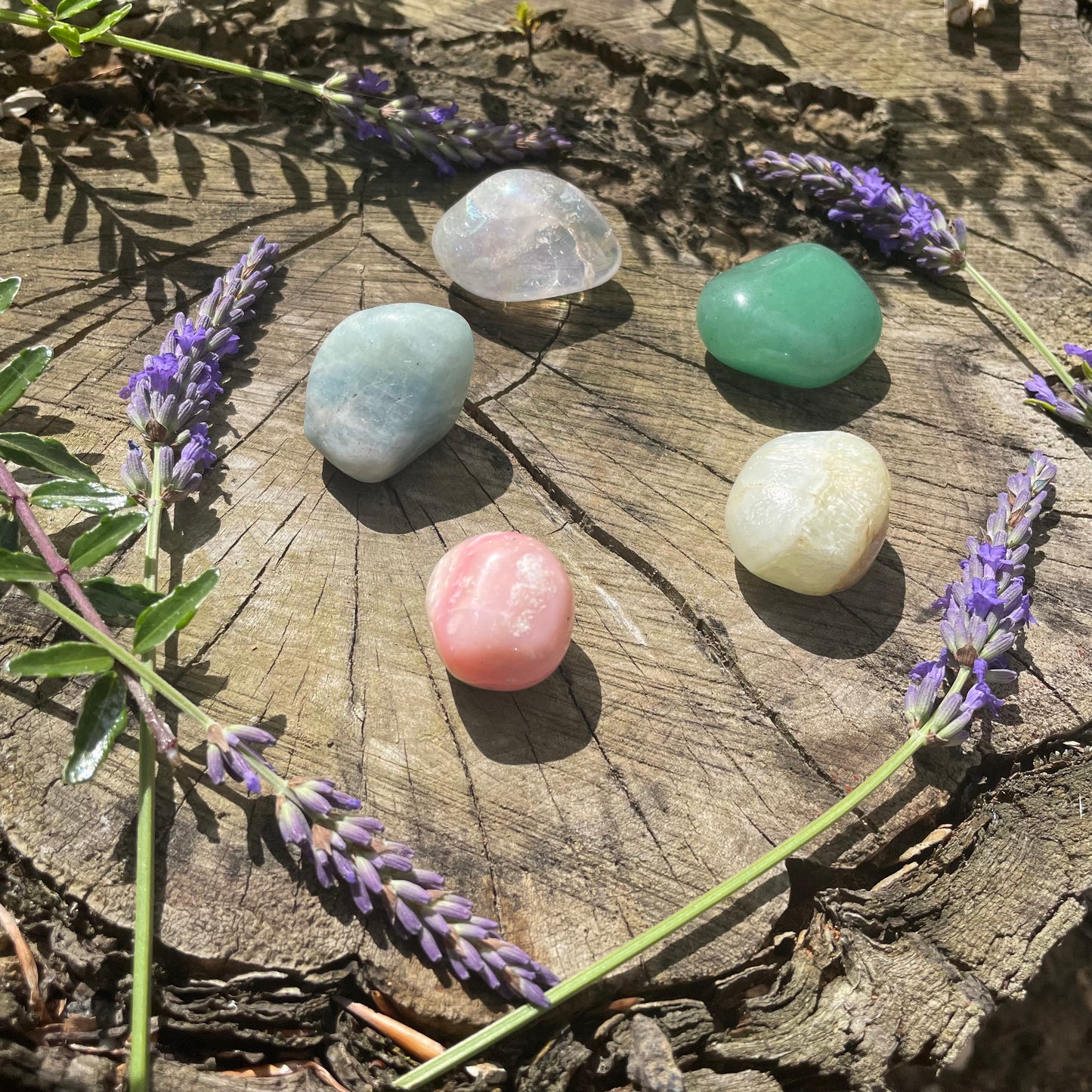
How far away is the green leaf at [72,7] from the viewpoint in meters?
1.74

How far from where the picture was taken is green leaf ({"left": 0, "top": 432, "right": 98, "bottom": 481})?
142 centimetres

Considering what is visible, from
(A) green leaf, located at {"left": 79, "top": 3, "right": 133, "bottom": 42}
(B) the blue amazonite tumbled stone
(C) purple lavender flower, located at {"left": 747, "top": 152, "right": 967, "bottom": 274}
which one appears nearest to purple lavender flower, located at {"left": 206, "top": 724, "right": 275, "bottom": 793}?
(B) the blue amazonite tumbled stone

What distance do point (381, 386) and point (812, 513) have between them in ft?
2.57

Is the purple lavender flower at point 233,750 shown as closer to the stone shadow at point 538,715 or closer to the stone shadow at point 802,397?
the stone shadow at point 538,715

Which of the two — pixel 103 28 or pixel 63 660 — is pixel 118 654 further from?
pixel 103 28

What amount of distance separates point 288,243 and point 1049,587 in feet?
5.47

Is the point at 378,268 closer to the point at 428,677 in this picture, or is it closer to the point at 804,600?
the point at 428,677

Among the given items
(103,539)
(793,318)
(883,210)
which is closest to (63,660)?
(103,539)

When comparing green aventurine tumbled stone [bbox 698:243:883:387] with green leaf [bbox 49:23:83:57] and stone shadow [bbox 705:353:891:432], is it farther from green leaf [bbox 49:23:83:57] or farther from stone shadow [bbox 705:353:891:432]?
green leaf [bbox 49:23:83:57]

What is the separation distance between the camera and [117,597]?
52.9 inches

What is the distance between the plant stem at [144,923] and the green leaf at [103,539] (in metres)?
0.17

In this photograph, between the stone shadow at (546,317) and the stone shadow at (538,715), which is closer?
the stone shadow at (538,715)

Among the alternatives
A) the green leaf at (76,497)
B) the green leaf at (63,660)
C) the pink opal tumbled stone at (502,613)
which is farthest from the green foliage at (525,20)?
the green leaf at (63,660)

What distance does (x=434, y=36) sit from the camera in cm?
225
